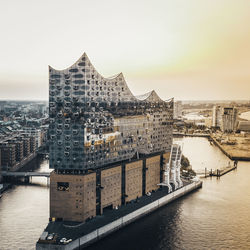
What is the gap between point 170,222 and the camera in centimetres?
3747

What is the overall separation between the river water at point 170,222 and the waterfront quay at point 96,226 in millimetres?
704

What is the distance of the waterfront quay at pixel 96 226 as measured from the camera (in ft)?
96.7

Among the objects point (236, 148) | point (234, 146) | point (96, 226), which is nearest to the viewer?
point (96, 226)

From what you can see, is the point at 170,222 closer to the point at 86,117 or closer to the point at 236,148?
the point at 86,117

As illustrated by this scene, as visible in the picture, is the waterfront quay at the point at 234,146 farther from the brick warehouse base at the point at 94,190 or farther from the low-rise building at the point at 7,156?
the low-rise building at the point at 7,156

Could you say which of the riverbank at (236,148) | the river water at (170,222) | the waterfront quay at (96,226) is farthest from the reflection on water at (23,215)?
the riverbank at (236,148)

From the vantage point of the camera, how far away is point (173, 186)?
1859 inches

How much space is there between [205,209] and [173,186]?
6.58m

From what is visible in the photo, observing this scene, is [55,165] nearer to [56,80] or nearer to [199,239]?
[56,80]

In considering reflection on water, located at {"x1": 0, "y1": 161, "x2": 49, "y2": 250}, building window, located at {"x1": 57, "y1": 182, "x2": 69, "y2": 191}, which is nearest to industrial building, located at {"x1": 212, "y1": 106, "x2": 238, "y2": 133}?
reflection on water, located at {"x1": 0, "y1": 161, "x2": 49, "y2": 250}

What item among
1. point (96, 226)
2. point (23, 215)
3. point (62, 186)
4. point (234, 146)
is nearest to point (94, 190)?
point (62, 186)

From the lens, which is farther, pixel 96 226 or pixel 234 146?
pixel 234 146

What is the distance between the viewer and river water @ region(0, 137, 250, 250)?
32.1 metres

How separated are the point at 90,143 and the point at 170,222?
1208 centimetres
